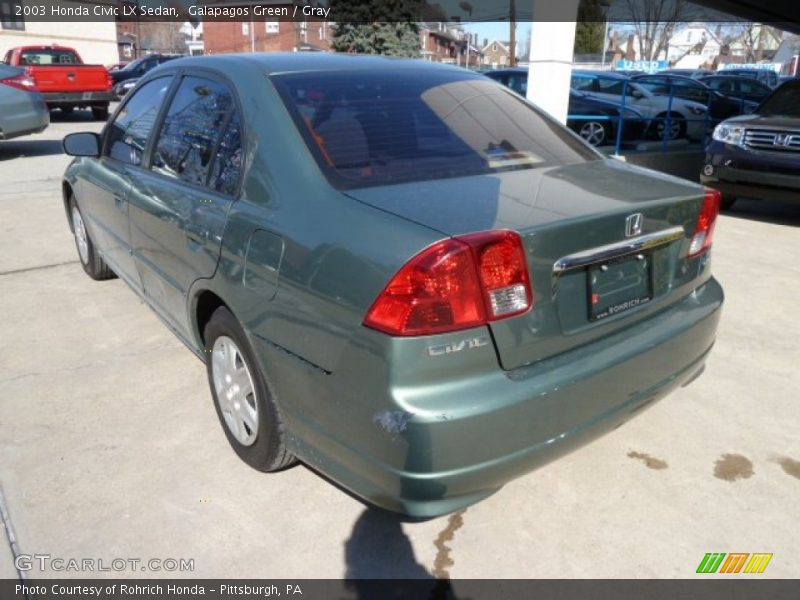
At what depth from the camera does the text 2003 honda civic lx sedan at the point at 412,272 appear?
1950 millimetres

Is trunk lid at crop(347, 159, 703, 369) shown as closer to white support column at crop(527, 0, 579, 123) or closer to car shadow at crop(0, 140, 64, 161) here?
white support column at crop(527, 0, 579, 123)

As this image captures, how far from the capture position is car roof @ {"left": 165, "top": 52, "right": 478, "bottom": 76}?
2.87 metres

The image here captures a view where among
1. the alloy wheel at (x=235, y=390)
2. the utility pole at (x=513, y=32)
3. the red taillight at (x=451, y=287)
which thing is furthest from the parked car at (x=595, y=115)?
the utility pole at (x=513, y=32)

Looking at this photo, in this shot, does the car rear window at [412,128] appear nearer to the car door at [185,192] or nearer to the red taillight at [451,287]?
the car door at [185,192]

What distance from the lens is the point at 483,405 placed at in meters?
1.96

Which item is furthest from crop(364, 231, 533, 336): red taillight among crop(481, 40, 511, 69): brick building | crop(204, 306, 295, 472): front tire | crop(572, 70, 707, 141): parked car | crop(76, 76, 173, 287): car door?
crop(481, 40, 511, 69): brick building

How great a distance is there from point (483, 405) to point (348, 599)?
840mm

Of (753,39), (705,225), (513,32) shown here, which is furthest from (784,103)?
(753,39)

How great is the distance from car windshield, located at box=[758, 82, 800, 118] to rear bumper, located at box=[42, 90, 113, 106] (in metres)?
15.0

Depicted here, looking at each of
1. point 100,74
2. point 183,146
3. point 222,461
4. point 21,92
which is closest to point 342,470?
point 222,461

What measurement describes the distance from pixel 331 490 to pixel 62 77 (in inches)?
658

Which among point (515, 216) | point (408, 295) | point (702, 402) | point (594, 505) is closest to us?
point (408, 295)

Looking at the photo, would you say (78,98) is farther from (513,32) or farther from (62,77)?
(513,32)

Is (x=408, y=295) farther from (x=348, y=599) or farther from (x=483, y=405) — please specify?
(x=348, y=599)
